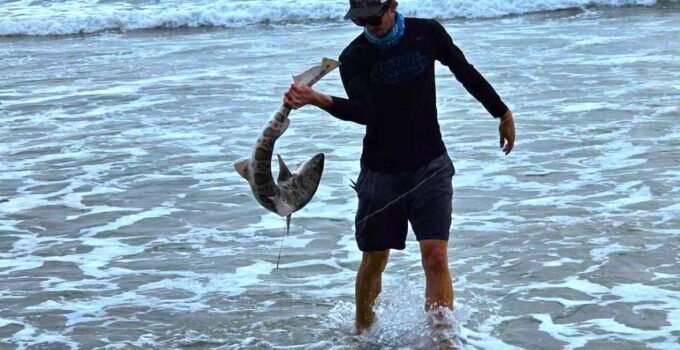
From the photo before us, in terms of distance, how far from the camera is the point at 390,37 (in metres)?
5.43

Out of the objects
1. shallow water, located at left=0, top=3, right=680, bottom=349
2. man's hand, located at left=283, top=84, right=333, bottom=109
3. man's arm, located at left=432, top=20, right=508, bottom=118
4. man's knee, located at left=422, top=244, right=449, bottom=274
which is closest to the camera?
man's hand, located at left=283, top=84, right=333, bottom=109

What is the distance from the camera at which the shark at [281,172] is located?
5047mm

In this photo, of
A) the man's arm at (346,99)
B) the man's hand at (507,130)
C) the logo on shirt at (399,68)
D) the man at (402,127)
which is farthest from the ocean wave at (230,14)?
the man's arm at (346,99)

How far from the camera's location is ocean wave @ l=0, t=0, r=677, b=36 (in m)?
24.5

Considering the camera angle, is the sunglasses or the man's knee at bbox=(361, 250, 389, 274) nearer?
the sunglasses

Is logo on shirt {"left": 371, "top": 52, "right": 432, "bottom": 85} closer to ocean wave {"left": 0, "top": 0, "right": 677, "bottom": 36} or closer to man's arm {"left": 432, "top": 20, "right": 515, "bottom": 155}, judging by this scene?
man's arm {"left": 432, "top": 20, "right": 515, "bottom": 155}

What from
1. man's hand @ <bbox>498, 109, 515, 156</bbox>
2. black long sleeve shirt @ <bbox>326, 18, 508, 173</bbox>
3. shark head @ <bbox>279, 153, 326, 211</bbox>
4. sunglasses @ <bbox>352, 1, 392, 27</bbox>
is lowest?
shark head @ <bbox>279, 153, 326, 211</bbox>

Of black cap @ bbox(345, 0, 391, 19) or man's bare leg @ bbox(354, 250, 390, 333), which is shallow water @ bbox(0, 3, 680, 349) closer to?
man's bare leg @ bbox(354, 250, 390, 333)

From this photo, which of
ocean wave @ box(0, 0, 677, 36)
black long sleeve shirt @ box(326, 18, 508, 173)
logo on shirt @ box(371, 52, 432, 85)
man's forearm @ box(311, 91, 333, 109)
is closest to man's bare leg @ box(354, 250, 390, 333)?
black long sleeve shirt @ box(326, 18, 508, 173)

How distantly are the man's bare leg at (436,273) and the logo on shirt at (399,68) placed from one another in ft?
2.61

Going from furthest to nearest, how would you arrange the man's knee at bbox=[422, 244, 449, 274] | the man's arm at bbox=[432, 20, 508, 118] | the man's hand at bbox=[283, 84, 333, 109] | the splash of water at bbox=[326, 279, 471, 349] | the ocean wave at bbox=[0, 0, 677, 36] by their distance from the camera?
1. the ocean wave at bbox=[0, 0, 677, 36]
2. the splash of water at bbox=[326, 279, 471, 349]
3. the man's knee at bbox=[422, 244, 449, 274]
4. the man's arm at bbox=[432, 20, 508, 118]
5. the man's hand at bbox=[283, 84, 333, 109]

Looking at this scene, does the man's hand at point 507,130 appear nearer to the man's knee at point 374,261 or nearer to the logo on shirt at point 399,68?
the logo on shirt at point 399,68

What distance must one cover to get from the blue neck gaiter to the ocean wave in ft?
62.4

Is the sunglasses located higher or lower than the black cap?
lower
